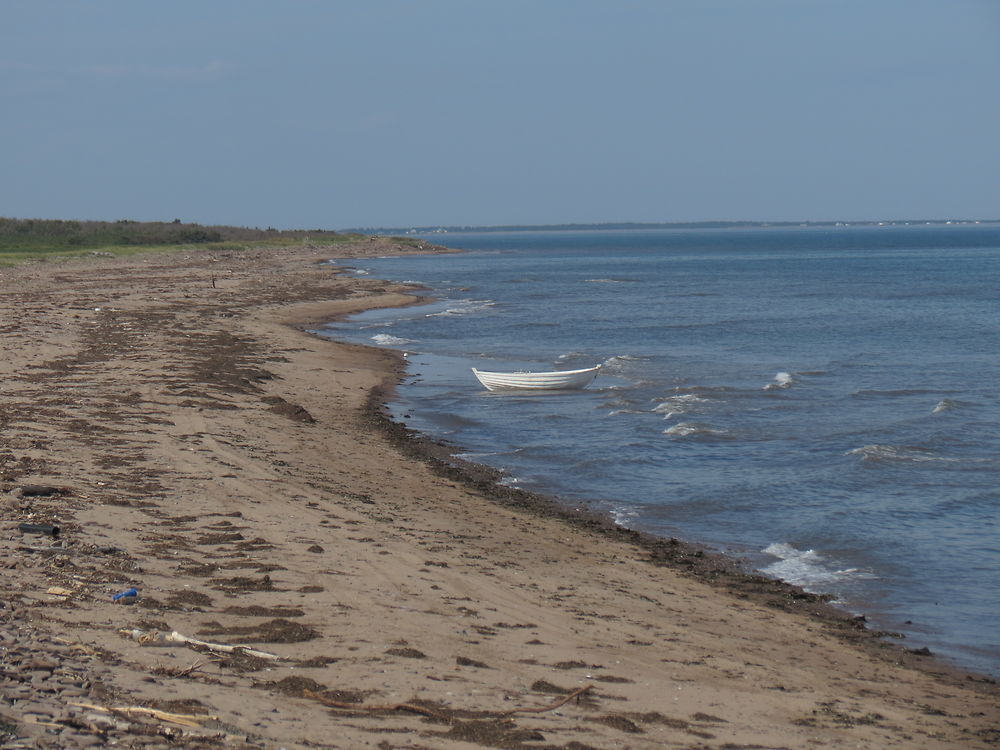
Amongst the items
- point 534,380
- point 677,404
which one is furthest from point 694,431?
point 534,380

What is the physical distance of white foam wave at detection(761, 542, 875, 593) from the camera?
12441mm

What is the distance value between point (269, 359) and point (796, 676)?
21.3m

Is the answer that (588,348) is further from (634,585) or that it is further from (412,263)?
(412,263)

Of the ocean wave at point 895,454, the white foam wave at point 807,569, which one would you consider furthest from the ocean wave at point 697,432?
the white foam wave at point 807,569

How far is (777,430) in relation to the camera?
2148 cm

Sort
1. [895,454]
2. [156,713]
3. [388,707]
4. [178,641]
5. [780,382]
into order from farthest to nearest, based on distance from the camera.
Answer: [780,382]
[895,454]
[178,641]
[388,707]
[156,713]

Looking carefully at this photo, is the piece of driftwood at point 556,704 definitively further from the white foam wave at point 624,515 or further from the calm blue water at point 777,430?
the white foam wave at point 624,515

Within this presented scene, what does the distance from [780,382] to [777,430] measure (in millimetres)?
6993

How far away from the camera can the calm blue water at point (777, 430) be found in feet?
42.9

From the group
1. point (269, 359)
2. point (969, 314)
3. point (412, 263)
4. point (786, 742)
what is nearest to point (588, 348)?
point (269, 359)

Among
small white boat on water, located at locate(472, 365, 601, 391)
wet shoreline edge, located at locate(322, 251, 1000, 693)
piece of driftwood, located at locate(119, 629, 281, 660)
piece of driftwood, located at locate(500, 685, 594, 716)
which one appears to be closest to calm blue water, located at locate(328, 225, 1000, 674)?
wet shoreline edge, located at locate(322, 251, 1000, 693)

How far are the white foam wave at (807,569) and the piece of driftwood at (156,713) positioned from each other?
26.6 ft

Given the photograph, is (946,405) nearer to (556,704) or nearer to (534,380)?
(534,380)

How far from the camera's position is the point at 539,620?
30.9 ft
